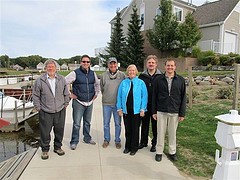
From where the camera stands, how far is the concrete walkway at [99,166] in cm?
333

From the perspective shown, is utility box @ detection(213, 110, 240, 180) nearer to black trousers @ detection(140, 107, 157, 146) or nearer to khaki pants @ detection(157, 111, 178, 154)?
khaki pants @ detection(157, 111, 178, 154)

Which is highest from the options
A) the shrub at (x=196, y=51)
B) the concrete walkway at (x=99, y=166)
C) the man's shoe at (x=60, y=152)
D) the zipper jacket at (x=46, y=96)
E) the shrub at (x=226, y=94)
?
the shrub at (x=196, y=51)

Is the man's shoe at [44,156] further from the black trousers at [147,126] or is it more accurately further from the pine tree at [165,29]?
the pine tree at [165,29]

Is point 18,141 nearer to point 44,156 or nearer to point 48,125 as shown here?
point 44,156

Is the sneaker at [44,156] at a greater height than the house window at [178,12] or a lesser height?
lesser

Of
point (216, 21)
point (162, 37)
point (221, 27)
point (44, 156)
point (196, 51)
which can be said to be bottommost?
point (44, 156)

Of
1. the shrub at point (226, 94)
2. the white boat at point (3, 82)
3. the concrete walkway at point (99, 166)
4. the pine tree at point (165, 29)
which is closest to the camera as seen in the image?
the concrete walkway at point (99, 166)

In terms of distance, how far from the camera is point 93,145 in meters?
4.71

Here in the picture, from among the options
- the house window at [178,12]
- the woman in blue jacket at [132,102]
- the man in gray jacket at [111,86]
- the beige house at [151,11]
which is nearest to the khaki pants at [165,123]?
the woman in blue jacket at [132,102]

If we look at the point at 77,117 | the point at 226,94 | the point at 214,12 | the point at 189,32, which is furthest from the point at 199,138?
the point at 214,12

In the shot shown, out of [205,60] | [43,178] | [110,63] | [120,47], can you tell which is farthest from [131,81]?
[120,47]

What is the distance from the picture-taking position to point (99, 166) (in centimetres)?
367

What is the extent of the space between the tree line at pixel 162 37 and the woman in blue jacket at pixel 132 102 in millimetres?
15340

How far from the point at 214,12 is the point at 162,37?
6.54 m
